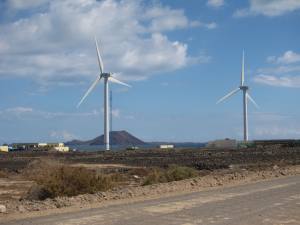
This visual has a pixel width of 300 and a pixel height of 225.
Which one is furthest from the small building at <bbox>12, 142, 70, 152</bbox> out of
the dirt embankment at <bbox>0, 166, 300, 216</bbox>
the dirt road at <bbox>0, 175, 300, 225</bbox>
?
the dirt road at <bbox>0, 175, 300, 225</bbox>

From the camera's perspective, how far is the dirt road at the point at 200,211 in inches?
537

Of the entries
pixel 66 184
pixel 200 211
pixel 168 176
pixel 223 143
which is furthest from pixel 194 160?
pixel 223 143

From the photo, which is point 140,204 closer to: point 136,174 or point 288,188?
point 288,188

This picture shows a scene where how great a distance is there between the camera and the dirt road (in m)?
13.6

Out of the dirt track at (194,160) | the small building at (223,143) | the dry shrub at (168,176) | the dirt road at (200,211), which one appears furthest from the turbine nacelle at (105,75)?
the dirt road at (200,211)

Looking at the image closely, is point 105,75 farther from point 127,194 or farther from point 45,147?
point 127,194

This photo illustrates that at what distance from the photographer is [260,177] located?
99.9 feet

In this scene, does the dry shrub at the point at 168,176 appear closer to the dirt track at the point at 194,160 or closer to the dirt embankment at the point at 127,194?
the dirt embankment at the point at 127,194

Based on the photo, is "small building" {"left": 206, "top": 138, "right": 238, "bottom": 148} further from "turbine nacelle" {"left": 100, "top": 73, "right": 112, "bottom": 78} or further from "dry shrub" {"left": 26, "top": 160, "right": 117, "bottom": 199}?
"dry shrub" {"left": 26, "top": 160, "right": 117, "bottom": 199}

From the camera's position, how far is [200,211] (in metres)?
15.4

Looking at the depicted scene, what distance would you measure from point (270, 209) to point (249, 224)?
2.94 m

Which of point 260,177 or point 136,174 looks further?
point 136,174

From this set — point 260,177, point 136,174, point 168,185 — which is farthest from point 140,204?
point 136,174

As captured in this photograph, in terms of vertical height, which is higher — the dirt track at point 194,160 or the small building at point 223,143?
the small building at point 223,143
